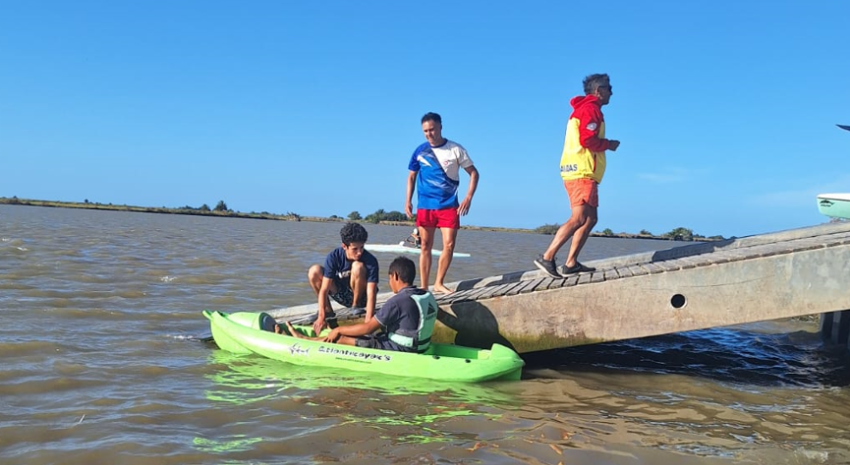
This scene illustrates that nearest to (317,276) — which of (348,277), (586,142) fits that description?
(348,277)

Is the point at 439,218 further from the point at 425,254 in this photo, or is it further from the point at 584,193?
the point at 584,193

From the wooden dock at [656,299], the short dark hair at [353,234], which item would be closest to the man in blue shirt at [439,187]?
the wooden dock at [656,299]

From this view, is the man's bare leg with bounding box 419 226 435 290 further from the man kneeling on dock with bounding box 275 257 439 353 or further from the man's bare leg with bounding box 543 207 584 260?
the man's bare leg with bounding box 543 207 584 260

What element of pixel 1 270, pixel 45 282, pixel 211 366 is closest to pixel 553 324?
pixel 211 366

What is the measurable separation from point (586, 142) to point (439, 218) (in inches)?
79.0

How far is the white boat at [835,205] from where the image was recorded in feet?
45.2

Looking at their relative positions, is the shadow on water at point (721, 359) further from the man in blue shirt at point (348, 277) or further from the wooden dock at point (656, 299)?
the man in blue shirt at point (348, 277)

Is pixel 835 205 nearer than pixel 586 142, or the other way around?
pixel 586 142

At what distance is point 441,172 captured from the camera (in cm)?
786

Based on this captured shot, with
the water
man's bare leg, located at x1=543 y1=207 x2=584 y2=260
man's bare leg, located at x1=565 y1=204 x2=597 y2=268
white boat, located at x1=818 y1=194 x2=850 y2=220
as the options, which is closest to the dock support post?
the water

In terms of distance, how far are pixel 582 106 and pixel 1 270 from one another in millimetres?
12141

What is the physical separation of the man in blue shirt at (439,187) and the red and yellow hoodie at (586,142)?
1.25 m

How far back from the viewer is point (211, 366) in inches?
268

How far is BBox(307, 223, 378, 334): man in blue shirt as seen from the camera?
7.27 metres
